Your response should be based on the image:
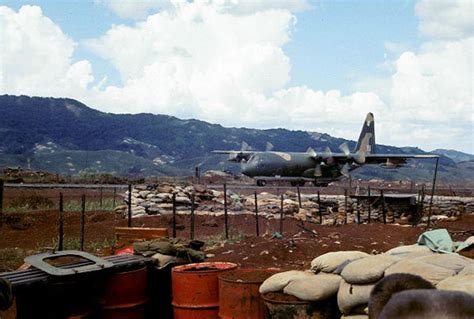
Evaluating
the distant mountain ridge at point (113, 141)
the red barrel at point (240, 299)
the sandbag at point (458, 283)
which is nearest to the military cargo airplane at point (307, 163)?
the red barrel at point (240, 299)

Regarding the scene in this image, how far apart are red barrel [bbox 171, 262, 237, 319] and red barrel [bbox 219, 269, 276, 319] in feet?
0.97

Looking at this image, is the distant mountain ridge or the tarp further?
the distant mountain ridge

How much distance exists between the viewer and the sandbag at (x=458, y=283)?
436 cm

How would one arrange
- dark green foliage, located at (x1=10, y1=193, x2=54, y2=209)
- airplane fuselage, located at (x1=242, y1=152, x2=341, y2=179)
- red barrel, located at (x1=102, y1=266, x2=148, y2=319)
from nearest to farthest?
red barrel, located at (x1=102, y1=266, x2=148, y2=319) → dark green foliage, located at (x1=10, y1=193, x2=54, y2=209) → airplane fuselage, located at (x1=242, y1=152, x2=341, y2=179)

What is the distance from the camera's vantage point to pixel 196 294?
6.74 metres

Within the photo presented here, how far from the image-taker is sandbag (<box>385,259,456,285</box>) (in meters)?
4.95

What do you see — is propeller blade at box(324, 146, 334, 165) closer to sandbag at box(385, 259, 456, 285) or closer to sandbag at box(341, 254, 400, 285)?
sandbag at box(341, 254, 400, 285)

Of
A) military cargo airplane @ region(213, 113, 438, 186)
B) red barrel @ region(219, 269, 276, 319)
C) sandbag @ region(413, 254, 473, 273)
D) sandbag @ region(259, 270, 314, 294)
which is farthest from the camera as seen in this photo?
military cargo airplane @ region(213, 113, 438, 186)

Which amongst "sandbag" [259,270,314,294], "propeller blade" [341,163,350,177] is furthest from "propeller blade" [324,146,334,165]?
"sandbag" [259,270,314,294]

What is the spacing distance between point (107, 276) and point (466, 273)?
3829mm

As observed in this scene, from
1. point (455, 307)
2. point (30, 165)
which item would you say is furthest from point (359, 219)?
point (30, 165)

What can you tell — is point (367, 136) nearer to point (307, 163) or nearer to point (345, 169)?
point (345, 169)

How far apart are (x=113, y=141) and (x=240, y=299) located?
15920 centimetres

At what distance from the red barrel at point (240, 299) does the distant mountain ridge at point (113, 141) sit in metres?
103
